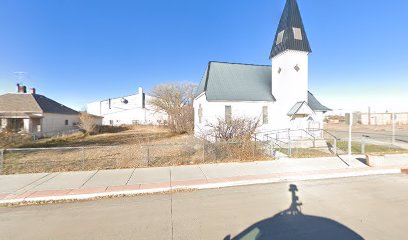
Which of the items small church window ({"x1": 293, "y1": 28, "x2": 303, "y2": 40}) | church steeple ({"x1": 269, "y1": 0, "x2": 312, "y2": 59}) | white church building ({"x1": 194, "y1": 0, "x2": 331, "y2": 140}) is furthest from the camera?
small church window ({"x1": 293, "y1": 28, "x2": 303, "y2": 40})

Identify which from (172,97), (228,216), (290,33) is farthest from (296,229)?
(172,97)

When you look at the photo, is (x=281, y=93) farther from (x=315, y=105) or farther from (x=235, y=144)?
(x=235, y=144)

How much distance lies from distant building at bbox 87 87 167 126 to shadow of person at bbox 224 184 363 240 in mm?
44975

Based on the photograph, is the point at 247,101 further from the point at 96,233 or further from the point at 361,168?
the point at 96,233

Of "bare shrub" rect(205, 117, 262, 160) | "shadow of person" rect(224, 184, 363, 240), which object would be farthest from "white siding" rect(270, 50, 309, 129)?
"shadow of person" rect(224, 184, 363, 240)

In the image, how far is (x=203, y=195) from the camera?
568 centimetres

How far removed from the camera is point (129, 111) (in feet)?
157

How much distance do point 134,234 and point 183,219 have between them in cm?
101

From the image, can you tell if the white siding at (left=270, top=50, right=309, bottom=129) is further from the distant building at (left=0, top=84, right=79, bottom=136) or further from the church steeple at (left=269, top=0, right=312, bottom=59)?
the distant building at (left=0, top=84, right=79, bottom=136)

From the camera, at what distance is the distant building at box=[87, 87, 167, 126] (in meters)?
47.8

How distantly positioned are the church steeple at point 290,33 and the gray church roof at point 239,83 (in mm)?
2495

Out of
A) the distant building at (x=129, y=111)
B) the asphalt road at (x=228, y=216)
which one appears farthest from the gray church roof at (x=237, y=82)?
the distant building at (x=129, y=111)

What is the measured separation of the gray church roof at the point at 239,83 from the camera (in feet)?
58.1

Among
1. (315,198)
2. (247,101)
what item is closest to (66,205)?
(315,198)
